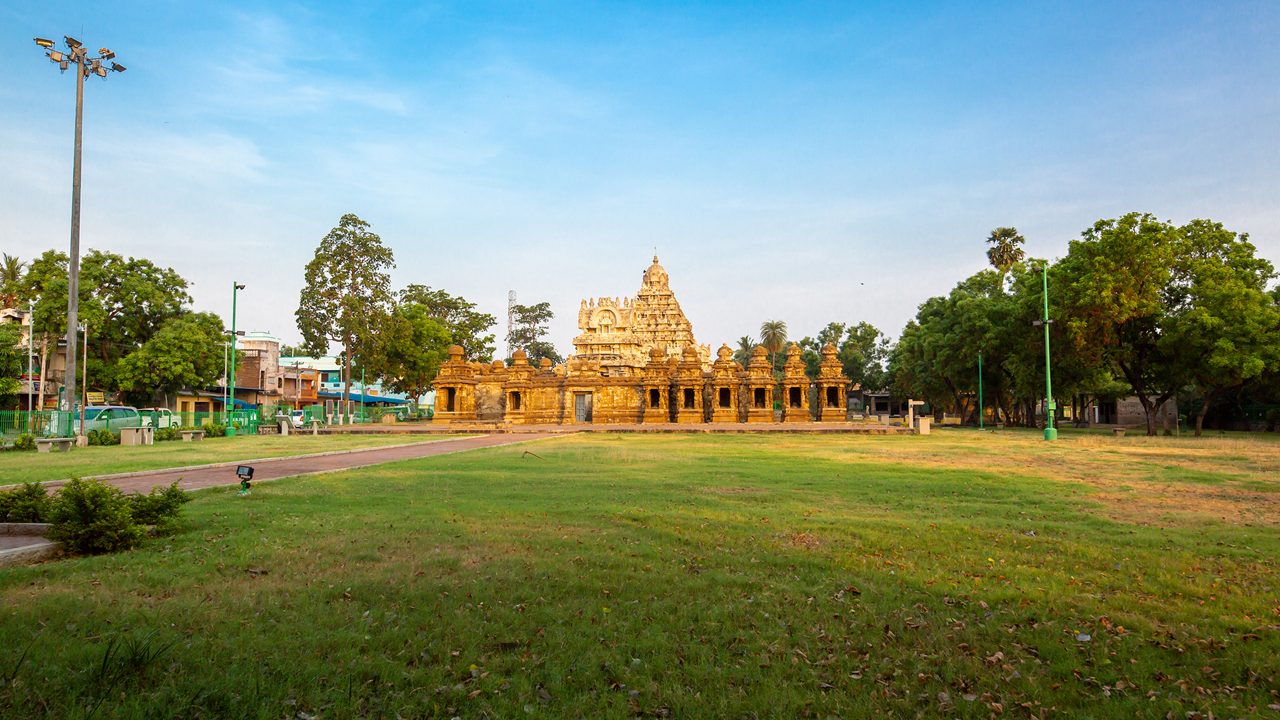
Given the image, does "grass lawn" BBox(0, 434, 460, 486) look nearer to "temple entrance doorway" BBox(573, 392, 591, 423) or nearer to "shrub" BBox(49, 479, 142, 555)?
"shrub" BBox(49, 479, 142, 555)

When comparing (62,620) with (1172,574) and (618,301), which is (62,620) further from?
(618,301)

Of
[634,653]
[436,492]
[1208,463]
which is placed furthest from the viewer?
[1208,463]

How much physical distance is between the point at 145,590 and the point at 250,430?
3629 centimetres

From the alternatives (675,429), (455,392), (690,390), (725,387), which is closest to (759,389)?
(725,387)

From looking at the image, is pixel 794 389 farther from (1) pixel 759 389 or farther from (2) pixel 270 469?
(2) pixel 270 469

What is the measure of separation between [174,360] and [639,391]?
2908 centimetres

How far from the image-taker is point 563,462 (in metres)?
20.5

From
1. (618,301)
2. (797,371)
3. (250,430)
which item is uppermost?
(618,301)

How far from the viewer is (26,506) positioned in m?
9.55

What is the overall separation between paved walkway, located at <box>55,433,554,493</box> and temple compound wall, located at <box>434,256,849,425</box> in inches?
1080

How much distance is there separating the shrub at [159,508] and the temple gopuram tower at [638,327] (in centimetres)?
5376

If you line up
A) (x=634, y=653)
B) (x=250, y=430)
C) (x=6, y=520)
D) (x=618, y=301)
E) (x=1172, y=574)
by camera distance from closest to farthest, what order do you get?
(x=634, y=653) < (x=1172, y=574) < (x=6, y=520) < (x=250, y=430) < (x=618, y=301)

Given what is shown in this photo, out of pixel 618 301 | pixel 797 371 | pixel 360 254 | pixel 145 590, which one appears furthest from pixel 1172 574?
pixel 618 301

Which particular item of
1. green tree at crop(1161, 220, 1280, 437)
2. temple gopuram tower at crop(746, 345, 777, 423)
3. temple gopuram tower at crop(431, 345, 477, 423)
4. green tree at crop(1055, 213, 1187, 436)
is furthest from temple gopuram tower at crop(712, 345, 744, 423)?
green tree at crop(1161, 220, 1280, 437)
